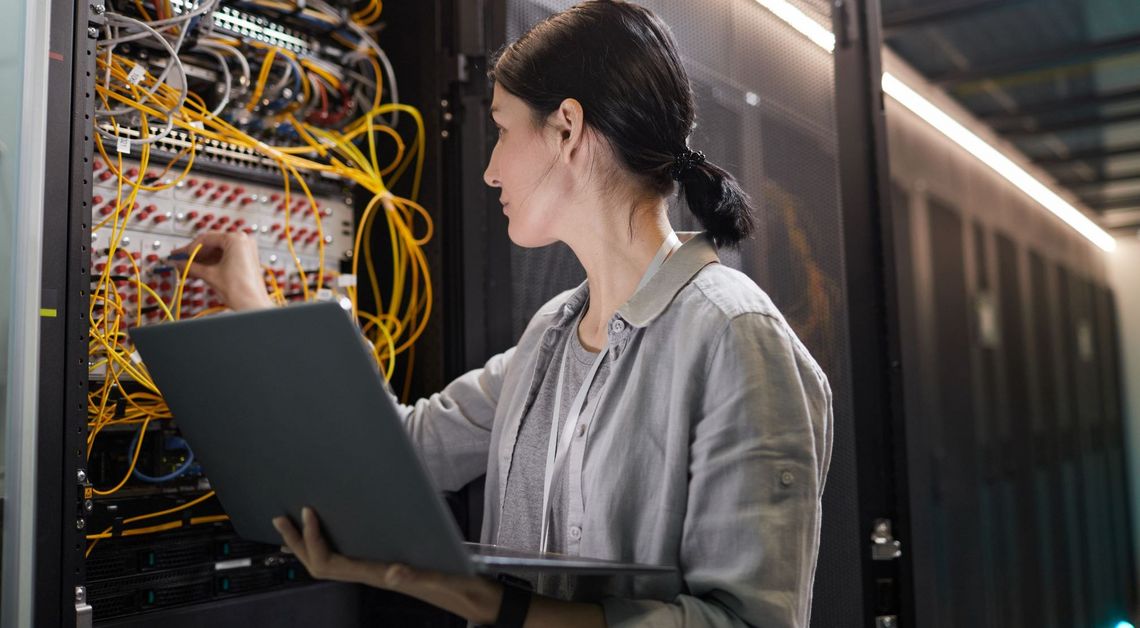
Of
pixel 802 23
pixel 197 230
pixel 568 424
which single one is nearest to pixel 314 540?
pixel 568 424

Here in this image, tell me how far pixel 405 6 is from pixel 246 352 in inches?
45.8

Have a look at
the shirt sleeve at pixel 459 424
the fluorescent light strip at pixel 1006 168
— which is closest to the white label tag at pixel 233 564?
the shirt sleeve at pixel 459 424

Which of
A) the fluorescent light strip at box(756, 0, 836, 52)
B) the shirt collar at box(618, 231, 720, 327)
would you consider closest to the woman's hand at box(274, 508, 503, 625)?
the shirt collar at box(618, 231, 720, 327)

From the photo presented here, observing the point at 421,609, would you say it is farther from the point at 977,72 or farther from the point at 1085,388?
the point at 1085,388

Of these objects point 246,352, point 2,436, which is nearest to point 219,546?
point 2,436

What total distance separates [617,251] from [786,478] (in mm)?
446

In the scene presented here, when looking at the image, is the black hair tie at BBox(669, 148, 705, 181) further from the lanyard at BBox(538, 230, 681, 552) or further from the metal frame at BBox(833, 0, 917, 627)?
the metal frame at BBox(833, 0, 917, 627)

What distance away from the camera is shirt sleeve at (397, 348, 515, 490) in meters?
1.51

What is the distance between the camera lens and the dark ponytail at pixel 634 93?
3.94ft

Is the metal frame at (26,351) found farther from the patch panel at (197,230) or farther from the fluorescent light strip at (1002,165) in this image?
the fluorescent light strip at (1002,165)

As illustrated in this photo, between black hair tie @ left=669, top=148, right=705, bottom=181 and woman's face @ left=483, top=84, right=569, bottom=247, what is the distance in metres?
0.16

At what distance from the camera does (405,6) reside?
182 centimetres

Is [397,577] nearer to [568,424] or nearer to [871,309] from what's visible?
[568,424]

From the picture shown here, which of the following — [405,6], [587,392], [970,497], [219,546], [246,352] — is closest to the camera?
[246,352]
